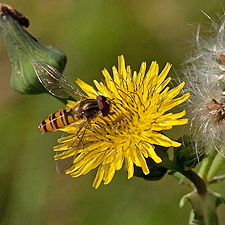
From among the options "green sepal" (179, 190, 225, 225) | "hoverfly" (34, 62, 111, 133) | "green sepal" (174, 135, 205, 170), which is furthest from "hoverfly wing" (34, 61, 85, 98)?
"green sepal" (179, 190, 225, 225)

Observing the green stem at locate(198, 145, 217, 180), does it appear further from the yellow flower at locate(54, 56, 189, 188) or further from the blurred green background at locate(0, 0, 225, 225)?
the blurred green background at locate(0, 0, 225, 225)

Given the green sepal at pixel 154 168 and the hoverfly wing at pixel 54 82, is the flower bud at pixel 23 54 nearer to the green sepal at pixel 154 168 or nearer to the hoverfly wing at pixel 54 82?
the hoverfly wing at pixel 54 82

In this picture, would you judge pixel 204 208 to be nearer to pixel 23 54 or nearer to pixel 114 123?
pixel 114 123

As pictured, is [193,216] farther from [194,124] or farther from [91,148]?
[91,148]

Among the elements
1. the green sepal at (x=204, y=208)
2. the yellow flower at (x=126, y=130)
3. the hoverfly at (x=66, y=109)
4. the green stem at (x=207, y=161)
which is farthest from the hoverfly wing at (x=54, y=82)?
the green sepal at (x=204, y=208)

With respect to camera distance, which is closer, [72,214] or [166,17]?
[72,214]

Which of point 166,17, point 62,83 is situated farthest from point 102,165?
point 166,17

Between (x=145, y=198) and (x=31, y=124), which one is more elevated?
(x=31, y=124)
